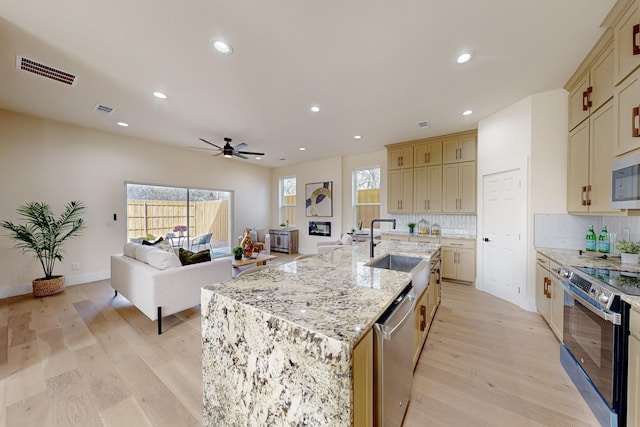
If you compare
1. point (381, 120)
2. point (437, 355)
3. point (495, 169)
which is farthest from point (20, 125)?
point (495, 169)

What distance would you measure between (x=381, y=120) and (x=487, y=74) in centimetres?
156

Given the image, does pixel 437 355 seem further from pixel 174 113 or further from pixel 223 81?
pixel 174 113

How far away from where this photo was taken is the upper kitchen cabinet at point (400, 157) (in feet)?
16.5

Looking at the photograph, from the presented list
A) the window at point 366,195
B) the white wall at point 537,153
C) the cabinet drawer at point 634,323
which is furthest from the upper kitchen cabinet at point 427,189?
the cabinet drawer at point 634,323

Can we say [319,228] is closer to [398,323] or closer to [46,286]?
[46,286]

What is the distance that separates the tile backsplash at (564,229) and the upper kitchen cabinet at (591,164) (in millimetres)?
220

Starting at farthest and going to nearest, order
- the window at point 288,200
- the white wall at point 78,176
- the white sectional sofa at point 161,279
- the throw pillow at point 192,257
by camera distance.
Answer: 1. the window at point 288,200
2. the white wall at point 78,176
3. the throw pillow at point 192,257
4. the white sectional sofa at point 161,279

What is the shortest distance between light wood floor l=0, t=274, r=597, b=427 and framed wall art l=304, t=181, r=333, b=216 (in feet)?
13.6

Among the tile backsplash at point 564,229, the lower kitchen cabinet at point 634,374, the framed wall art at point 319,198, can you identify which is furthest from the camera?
the framed wall art at point 319,198

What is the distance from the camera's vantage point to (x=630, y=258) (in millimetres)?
1935

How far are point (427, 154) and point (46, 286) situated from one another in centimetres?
705

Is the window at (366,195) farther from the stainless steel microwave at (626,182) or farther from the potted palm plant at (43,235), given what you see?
the potted palm plant at (43,235)

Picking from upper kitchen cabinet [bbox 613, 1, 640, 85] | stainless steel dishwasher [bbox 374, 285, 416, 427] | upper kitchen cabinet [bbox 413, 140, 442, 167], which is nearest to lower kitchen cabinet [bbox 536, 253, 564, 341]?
upper kitchen cabinet [bbox 613, 1, 640, 85]

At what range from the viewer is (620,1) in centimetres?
169
